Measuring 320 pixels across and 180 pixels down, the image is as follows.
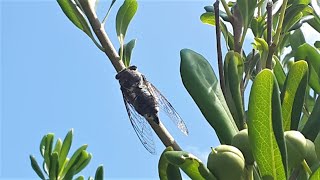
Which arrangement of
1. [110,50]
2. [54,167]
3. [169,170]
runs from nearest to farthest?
[169,170]
[110,50]
[54,167]

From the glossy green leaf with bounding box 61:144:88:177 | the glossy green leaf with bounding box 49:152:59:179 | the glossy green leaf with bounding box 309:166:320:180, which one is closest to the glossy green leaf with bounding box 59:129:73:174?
the glossy green leaf with bounding box 61:144:88:177

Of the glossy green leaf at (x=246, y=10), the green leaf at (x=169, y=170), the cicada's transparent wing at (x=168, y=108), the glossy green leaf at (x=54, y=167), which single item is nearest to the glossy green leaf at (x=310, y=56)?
the glossy green leaf at (x=246, y=10)

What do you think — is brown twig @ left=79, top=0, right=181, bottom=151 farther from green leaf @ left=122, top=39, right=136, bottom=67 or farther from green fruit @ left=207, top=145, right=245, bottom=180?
green fruit @ left=207, top=145, right=245, bottom=180

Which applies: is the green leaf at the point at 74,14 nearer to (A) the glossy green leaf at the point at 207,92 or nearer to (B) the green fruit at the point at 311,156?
(A) the glossy green leaf at the point at 207,92

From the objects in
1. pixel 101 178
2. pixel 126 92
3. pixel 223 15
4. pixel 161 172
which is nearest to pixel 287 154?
pixel 161 172

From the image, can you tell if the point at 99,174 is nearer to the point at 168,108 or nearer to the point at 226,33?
the point at 168,108

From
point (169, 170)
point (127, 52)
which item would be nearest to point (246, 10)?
point (127, 52)
